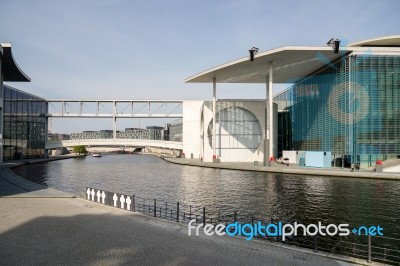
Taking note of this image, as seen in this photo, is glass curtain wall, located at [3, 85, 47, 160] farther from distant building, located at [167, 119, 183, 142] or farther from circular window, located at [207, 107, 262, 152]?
distant building, located at [167, 119, 183, 142]

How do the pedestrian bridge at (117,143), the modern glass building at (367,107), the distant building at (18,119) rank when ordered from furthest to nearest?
the pedestrian bridge at (117,143), the distant building at (18,119), the modern glass building at (367,107)

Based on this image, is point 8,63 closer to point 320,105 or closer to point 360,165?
point 320,105

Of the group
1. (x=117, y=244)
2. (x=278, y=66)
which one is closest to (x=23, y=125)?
(x=278, y=66)

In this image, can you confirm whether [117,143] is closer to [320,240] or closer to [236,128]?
[236,128]

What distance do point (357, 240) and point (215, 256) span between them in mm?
7243

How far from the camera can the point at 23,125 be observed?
74.2m

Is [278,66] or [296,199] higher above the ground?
[278,66]

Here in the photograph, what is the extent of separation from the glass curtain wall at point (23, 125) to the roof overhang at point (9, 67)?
2.47 meters

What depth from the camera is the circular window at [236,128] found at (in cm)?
6775

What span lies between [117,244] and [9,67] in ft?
193

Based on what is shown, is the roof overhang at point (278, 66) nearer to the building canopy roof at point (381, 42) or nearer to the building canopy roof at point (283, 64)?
the building canopy roof at point (283, 64)

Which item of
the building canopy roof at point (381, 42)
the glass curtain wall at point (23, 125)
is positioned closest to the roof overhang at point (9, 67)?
the glass curtain wall at point (23, 125)

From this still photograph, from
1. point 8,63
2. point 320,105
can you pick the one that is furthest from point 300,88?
point 8,63

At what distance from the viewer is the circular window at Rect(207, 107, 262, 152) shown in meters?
67.8
